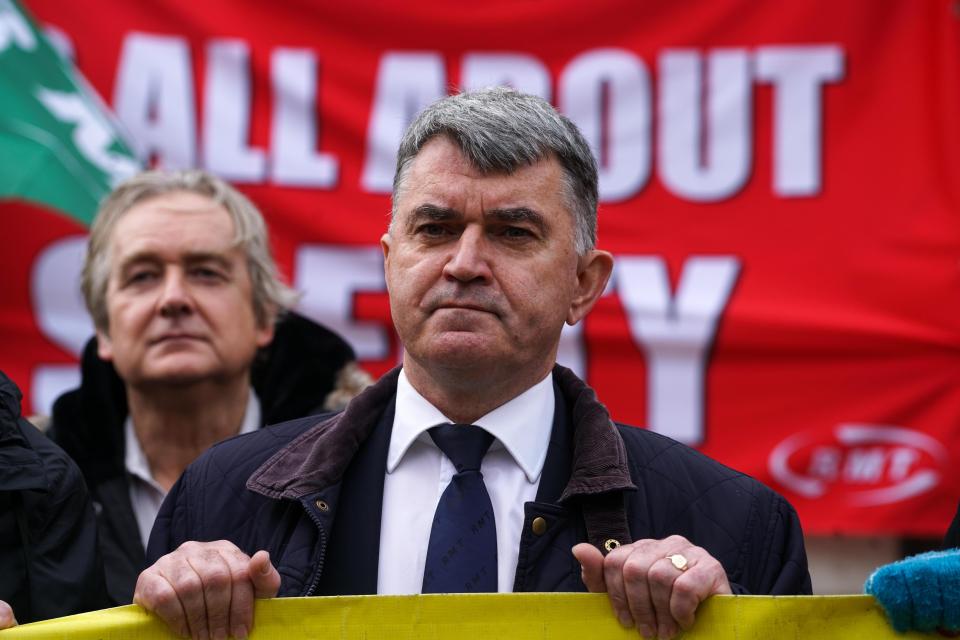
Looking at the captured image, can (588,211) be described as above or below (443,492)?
above

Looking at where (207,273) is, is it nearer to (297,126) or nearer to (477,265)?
(297,126)

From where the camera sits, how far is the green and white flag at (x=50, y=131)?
4.22 m

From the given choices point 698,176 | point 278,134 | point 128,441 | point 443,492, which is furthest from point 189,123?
point 443,492

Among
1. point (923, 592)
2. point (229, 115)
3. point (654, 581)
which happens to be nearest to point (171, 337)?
point (229, 115)

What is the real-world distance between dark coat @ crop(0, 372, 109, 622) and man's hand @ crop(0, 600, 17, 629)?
0.55 feet

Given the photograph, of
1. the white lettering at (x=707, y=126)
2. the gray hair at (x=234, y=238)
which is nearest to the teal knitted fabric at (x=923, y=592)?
the gray hair at (x=234, y=238)

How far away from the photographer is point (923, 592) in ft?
6.66

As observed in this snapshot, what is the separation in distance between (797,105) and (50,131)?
7.19 ft

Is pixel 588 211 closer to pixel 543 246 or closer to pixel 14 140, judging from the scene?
pixel 543 246

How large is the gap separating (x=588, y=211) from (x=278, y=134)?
2022mm

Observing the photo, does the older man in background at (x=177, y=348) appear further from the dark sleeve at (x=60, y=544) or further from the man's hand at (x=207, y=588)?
the man's hand at (x=207, y=588)

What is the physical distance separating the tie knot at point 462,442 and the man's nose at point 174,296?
3.96ft

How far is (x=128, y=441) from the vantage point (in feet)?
11.2

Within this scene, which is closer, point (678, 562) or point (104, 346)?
point (678, 562)
